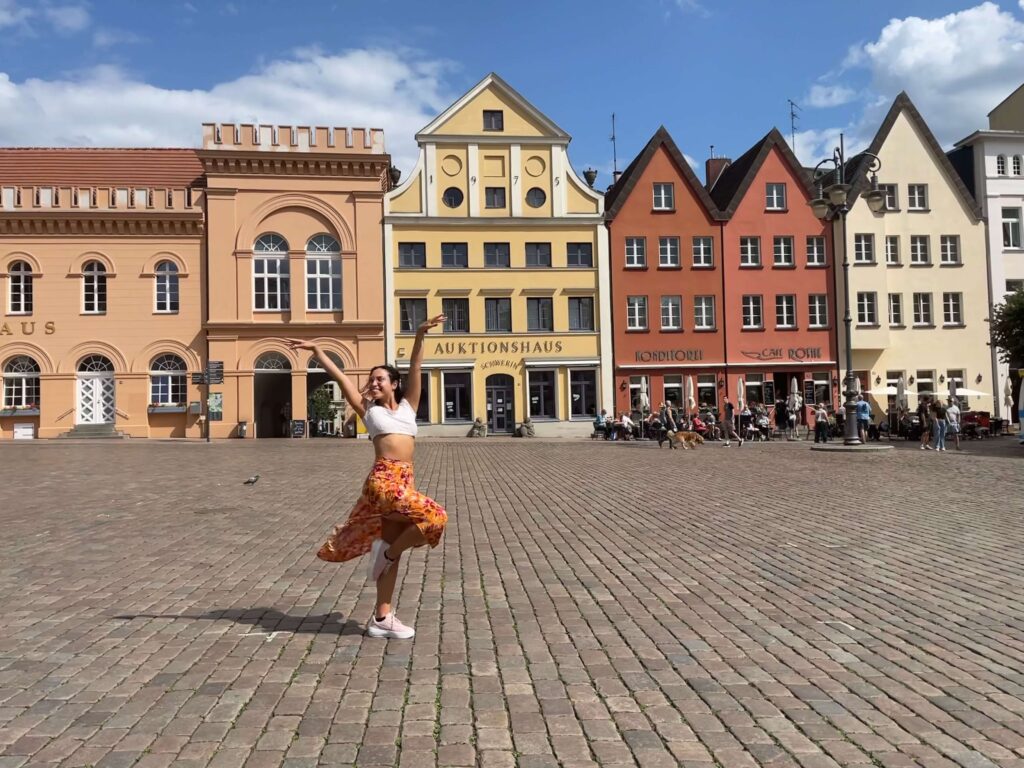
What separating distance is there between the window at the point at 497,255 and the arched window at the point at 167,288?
14.7 meters

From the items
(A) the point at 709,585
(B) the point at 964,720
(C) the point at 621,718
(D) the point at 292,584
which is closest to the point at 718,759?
(C) the point at 621,718

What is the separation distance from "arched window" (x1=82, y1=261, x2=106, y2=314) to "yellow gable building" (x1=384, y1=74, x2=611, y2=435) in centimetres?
1312

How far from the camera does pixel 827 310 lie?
43.4 m

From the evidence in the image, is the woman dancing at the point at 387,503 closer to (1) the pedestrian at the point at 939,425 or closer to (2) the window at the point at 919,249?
(1) the pedestrian at the point at 939,425

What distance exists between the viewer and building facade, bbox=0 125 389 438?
38875mm

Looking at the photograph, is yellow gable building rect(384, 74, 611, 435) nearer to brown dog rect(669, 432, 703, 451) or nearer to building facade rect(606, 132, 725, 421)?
building facade rect(606, 132, 725, 421)

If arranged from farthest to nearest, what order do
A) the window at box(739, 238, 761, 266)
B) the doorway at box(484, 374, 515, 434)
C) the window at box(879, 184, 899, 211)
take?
the window at box(879, 184, 899, 211) < the window at box(739, 238, 761, 266) < the doorway at box(484, 374, 515, 434)

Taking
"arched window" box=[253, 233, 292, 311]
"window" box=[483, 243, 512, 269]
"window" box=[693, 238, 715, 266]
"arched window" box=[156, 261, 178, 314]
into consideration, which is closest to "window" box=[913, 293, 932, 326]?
"window" box=[693, 238, 715, 266]

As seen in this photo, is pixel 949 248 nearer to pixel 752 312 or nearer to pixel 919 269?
pixel 919 269

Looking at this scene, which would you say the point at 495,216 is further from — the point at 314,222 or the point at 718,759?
the point at 718,759

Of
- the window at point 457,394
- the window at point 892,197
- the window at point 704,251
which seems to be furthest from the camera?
the window at point 892,197

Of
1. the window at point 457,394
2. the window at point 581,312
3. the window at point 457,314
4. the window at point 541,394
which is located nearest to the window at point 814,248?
the window at point 581,312

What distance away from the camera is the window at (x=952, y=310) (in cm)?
4359

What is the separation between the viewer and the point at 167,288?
39.8 metres
